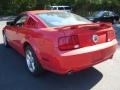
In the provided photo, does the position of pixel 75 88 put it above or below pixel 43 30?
below

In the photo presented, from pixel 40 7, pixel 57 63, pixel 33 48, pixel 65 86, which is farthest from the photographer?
pixel 40 7

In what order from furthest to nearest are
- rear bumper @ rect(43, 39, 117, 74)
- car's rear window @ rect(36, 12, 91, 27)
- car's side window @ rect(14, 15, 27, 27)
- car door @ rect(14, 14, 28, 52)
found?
car's side window @ rect(14, 15, 27, 27)
car door @ rect(14, 14, 28, 52)
car's rear window @ rect(36, 12, 91, 27)
rear bumper @ rect(43, 39, 117, 74)

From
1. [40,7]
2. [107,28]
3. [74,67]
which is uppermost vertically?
[107,28]

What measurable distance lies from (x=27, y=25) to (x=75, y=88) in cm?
211

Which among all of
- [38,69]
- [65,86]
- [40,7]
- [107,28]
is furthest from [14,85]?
[40,7]

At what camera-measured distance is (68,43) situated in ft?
16.6

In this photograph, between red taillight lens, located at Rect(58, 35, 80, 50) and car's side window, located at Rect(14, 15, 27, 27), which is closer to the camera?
red taillight lens, located at Rect(58, 35, 80, 50)

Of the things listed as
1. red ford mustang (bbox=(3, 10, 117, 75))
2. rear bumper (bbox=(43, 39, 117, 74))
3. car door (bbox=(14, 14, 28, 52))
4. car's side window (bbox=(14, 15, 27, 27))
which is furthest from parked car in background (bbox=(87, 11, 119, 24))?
rear bumper (bbox=(43, 39, 117, 74))

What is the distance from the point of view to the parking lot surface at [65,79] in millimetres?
5400

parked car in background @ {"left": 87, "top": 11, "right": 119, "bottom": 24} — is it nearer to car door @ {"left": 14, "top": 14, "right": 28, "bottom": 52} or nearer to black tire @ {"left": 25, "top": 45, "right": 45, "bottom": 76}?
car door @ {"left": 14, "top": 14, "right": 28, "bottom": 52}

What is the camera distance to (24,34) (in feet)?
21.3

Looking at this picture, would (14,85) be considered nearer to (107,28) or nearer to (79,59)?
(79,59)

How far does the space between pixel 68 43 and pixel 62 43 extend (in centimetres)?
12

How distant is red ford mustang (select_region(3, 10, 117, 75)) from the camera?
5.05m
